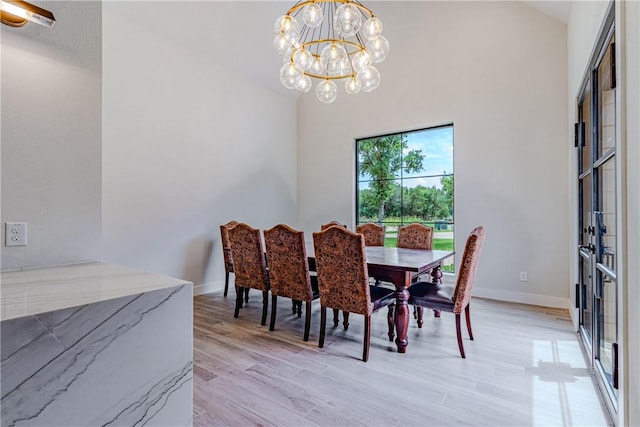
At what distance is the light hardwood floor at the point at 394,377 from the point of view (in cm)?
178

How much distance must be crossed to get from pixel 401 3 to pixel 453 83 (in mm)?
1354

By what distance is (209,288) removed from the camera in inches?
179

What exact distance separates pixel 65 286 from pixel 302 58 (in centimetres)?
252

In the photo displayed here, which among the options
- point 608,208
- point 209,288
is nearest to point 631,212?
point 608,208

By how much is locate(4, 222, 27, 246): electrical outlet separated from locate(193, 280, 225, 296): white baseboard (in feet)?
10.00

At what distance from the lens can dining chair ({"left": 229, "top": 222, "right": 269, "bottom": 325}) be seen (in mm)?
3160

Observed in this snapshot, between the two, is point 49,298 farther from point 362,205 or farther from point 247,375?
point 362,205

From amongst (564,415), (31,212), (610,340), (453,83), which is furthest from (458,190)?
(31,212)

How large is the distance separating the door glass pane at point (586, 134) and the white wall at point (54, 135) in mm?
3455

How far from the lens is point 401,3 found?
4.43m

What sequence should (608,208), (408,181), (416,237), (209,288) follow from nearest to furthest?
(608,208) < (416,237) < (209,288) < (408,181)

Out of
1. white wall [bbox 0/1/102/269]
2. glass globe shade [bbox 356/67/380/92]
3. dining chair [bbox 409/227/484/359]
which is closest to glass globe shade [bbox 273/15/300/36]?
glass globe shade [bbox 356/67/380/92]

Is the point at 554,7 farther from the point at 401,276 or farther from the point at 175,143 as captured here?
the point at 175,143

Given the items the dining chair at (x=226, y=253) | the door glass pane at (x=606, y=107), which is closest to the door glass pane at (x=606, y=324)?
the door glass pane at (x=606, y=107)
